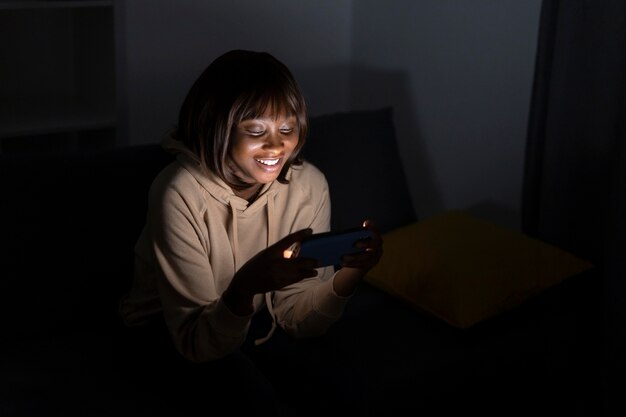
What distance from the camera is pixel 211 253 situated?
1.75 meters

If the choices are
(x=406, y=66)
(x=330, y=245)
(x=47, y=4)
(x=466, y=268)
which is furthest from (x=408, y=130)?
(x=330, y=245)

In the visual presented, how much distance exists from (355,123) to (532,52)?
61 centimetres

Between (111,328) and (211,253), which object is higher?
(211,253)

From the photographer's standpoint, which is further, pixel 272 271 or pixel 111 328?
pixel 111 328

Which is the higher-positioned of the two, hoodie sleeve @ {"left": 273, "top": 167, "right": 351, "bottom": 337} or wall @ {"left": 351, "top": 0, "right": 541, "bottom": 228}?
wall @ {"left": 351, "top": 0, "right": 541, "bottom": 228}

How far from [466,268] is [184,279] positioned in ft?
2.49

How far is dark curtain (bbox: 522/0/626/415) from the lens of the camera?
224cm

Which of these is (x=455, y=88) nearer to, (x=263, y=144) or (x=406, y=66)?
(x=406, y=66)

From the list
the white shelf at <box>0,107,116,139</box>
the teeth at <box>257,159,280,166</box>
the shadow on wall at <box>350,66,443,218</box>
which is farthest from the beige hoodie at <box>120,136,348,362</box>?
the shadow on wall at <box>350,66,443,218</box>

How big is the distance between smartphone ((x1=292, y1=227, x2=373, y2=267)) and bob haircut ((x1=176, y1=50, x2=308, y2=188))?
251mm

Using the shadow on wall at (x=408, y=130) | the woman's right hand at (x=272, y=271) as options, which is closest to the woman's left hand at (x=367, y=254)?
the woman's right hand at (x=272, y=271)

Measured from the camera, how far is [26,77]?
8.63 ft

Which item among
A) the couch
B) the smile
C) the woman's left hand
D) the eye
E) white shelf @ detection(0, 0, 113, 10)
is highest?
white shelf @ detection(0, 0, 113, 10)

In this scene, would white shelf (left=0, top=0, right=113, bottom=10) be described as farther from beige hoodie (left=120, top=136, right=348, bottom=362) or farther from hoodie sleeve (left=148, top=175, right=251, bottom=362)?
hoodie sleeve (left=148, top=175, right=251, bottom=362)
